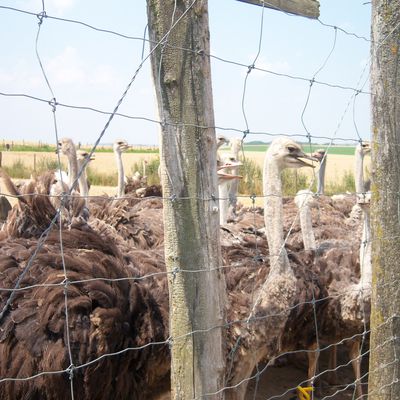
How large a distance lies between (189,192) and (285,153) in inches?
101

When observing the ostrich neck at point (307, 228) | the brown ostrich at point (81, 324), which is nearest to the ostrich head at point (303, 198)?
the ostrich neck at point (307, 228)

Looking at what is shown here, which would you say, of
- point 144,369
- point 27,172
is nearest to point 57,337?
point 144,369

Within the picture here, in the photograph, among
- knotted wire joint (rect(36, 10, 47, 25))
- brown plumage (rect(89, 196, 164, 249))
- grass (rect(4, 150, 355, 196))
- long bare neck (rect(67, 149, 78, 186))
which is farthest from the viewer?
grass (rect(4, 150, 355, 196))

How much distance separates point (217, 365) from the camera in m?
2.08

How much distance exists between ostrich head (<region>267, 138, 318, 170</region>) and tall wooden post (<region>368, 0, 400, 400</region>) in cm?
166

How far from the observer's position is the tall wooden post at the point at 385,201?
8.38 ft

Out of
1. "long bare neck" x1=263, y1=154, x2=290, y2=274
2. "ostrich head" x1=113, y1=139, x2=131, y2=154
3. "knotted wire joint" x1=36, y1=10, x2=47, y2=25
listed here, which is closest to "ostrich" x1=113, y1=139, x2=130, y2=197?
"ostrich head" x1=113, y1=139, x2=131, y2=154

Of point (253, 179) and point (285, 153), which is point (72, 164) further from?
point (253, 179)

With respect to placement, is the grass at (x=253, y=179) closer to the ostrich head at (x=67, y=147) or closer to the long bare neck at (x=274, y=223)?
the ostrich head at (x=67, y=147)

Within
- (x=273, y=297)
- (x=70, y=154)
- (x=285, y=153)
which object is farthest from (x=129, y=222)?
(x=70, y=154)

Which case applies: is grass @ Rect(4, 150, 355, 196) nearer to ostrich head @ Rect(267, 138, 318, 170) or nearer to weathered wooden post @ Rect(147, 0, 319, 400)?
ostrich head @ Rect(267, 138, 318, 170)

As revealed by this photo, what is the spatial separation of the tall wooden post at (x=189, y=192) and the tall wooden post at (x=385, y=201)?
875 millimetres

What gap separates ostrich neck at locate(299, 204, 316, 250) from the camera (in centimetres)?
503

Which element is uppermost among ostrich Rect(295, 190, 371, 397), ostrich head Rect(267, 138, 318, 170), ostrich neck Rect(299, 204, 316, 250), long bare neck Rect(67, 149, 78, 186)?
long bare neck Rect(67, 149, 78, 186)
